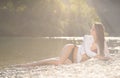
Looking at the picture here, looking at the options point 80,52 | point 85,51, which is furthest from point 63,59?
point 85,51

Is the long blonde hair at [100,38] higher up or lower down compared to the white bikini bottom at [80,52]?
higher up

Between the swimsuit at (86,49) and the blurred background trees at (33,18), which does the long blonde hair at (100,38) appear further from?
the blurred background trees at (33,18)

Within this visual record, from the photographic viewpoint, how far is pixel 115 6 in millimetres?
160375

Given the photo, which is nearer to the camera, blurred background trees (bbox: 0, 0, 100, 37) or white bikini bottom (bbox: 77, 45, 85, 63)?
white bikini bottom (bbox: 77, 45, 85, 63)

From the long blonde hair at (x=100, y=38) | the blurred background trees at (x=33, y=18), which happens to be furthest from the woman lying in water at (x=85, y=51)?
the blurred background trees at (x=33, y=18)

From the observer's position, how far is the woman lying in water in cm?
1291

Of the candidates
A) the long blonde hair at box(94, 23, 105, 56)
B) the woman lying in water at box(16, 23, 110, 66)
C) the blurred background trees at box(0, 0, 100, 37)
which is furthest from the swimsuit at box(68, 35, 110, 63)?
the blurred background trees at box(0, 0, 100, 37)

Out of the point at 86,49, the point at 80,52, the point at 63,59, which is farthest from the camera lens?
the point at 86,49

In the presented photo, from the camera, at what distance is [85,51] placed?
1327 centimetres

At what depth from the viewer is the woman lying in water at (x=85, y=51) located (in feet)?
42.3

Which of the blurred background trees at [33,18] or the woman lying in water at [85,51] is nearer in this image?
the woman lying in water at [85,51]

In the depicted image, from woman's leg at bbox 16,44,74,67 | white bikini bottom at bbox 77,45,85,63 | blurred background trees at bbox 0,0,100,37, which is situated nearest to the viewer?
woman's leg at bbox 16,44,74,67

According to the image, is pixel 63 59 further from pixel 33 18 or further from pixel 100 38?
pixel 33 18

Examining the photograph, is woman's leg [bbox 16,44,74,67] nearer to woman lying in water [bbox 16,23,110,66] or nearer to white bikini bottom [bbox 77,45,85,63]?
woman lying in water [bbox 16,23,110,66]
